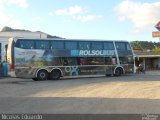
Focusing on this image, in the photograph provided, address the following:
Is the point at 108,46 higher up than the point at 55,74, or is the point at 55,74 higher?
the point at 108,46

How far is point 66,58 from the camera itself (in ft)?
105

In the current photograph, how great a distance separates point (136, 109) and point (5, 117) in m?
3.71

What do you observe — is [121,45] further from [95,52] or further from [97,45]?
[95,52]

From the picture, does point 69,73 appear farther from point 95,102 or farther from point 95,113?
point 95,113

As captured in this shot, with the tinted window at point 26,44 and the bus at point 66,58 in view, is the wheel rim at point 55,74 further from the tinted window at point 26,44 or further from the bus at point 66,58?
the tinted window at point 26,44

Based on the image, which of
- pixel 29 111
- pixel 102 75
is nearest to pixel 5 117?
pixel 29 111

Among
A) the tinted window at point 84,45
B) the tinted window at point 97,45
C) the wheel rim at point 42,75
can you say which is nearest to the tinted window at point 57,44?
the tinted window at point 84,45

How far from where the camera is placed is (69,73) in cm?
3222

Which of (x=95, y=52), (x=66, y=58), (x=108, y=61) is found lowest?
(x=108, y=61)

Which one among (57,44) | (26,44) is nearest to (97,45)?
(57,44)

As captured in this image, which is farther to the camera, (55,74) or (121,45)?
(121,45)

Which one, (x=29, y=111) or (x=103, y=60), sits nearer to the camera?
(x=29, y=111)

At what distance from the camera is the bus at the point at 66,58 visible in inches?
1185

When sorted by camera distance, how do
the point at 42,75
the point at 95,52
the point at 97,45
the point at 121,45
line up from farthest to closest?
the point at 121,45, the point at 97,45, the point at 95,52, the point at 42,75
